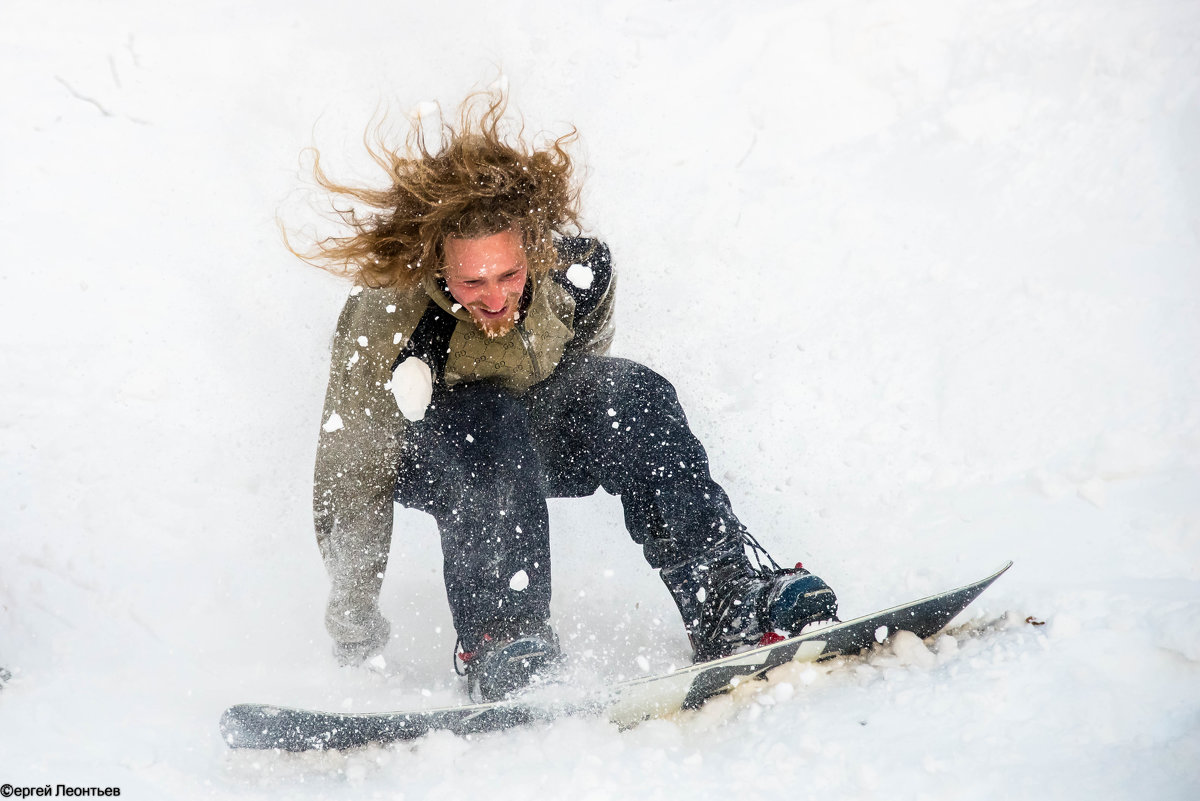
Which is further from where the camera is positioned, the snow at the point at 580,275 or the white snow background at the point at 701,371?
the snow at the point at 580,275

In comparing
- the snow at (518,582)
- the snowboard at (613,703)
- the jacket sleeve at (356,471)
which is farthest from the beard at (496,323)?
the snowboard at (613,703)

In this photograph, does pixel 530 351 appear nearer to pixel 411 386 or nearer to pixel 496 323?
pixel 496 323

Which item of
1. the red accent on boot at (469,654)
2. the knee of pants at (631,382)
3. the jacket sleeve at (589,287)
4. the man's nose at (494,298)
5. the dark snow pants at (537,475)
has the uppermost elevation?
the jacket sleeve at (589,287)

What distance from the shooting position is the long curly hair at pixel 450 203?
1.85 meters

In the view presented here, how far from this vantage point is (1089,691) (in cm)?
154

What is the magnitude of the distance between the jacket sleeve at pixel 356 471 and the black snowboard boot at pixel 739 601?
0.73 metres

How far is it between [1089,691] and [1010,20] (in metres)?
3.30

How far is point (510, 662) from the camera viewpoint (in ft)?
5.59

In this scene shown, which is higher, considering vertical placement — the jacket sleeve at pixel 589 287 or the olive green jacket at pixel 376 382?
the jacket sleeve at pixel 589 287

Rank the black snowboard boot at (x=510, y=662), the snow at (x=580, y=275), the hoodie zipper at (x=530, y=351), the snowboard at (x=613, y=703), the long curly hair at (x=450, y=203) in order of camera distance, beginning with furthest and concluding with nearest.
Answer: the snow at (x=580, y=275) < the hoodie zipper at (x=530, y=351) < the long curly hair at (x=450, y=203) < the black snowboard boot at (x=510, y=662) < the snowboard at (x=613, y=703)

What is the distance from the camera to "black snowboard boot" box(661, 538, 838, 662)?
172cm

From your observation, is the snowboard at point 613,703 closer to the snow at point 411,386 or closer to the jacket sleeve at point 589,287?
the snow at point 411,386

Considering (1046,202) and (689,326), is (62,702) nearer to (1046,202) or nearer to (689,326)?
(689,326)

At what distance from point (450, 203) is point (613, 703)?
1109 millimetres
